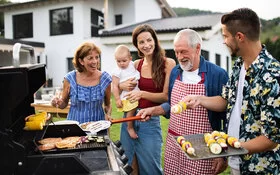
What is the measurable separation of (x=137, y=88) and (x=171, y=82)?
0.52 metres

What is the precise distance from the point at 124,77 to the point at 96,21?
14.7 meters

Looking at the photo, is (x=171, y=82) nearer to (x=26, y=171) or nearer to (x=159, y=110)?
(x=159, y=110)

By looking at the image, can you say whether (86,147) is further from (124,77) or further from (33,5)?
(33,5)

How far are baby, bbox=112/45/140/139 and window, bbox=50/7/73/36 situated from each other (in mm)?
14192

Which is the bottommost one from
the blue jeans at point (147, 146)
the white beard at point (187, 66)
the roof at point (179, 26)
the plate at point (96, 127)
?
the blue jeans at point (147, 146)

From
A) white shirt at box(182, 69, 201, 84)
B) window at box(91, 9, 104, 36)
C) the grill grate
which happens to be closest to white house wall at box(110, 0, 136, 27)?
window at box(91, 9, 104, 36)

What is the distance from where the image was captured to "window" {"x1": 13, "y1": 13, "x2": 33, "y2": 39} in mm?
18125

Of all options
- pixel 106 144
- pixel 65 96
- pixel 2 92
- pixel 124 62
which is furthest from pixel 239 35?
pixel 65 96

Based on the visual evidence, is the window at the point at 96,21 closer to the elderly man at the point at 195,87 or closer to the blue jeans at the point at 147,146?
the blue jeans at the point at 147,146

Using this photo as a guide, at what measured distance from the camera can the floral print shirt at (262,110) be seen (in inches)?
64.9

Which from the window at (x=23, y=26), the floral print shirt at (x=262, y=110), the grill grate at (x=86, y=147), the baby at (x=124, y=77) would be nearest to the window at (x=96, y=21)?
the window at (x=23, y=26)

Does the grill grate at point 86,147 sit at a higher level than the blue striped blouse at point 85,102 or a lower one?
lower

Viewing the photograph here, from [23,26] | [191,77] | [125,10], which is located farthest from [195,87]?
[23,26]

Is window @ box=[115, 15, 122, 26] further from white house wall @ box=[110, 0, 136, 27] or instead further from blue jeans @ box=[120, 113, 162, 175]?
blue jeans @ box=[120, 113, 162, 175]
